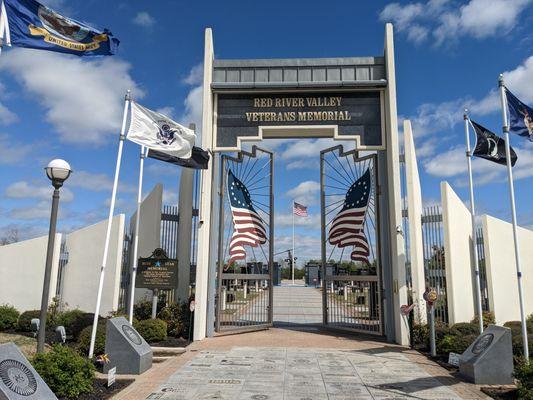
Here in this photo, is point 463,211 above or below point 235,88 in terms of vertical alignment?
below

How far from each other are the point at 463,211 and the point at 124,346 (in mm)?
10951

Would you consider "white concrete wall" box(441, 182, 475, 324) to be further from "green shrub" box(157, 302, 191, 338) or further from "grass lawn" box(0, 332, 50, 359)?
"grass lawn" box(0, 332, 50, 359)

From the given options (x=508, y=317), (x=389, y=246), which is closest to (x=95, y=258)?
(x=389, y=246)

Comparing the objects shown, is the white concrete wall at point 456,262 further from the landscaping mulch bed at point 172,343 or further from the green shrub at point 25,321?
the green shrub at point 25,321

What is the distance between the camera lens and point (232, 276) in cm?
1432

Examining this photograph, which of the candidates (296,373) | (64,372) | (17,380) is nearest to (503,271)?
(296,373)

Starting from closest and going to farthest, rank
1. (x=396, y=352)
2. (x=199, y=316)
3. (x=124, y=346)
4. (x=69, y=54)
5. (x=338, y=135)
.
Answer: (x=69, y=54) → (x=124, y=346) → (x=396, y=352) → (x=199, y=316) → (x=338, y=135)

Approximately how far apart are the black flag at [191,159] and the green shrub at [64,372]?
6.01 meters

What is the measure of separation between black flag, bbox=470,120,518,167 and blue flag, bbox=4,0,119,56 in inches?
333

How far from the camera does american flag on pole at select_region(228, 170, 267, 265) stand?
48.4ft

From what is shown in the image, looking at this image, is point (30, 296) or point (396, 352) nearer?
point (396, 352)

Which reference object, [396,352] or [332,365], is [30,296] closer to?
[332,365]

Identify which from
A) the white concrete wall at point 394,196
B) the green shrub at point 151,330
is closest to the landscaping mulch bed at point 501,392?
the white concrete wall at point 394,196

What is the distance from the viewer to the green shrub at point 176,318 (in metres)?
13.4
